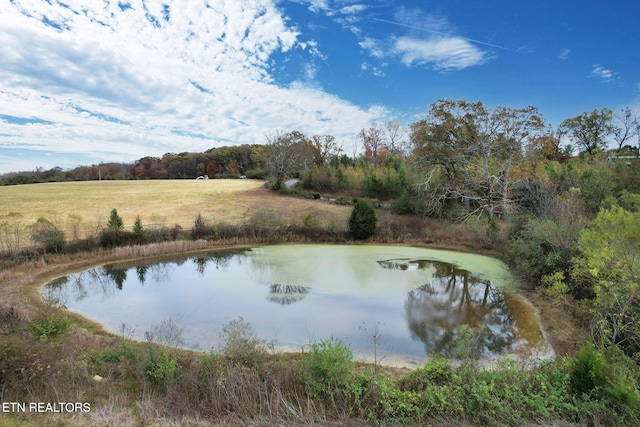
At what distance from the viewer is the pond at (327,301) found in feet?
25.1

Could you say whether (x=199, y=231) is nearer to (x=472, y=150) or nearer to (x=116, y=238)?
(x=116, y=238)

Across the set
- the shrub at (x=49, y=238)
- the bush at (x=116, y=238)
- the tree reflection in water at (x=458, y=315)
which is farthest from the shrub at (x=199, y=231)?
the tree reflection in water at (x=458, y=315)

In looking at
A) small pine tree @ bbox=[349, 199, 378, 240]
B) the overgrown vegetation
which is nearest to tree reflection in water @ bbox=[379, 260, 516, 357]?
the overgrown vegetation

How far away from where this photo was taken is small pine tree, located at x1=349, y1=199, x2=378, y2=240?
19.3 metres

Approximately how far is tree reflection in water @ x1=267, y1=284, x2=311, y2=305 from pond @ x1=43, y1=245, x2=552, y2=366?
3 cm

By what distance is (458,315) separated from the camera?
30.2 feet

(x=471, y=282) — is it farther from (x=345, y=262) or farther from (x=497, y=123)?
(x=497, y=123)

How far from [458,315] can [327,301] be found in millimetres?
3682

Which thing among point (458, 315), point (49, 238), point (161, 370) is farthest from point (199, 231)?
point (161, 370)

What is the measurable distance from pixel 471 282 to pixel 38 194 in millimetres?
40428

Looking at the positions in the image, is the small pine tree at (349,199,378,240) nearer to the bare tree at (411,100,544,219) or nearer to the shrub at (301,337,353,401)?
the bare tree at (411,100,544,219)

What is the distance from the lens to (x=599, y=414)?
378cm

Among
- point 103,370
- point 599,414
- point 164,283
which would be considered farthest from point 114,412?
point 164,283

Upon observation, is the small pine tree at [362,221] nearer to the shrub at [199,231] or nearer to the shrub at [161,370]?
the shrub at [199,231]
